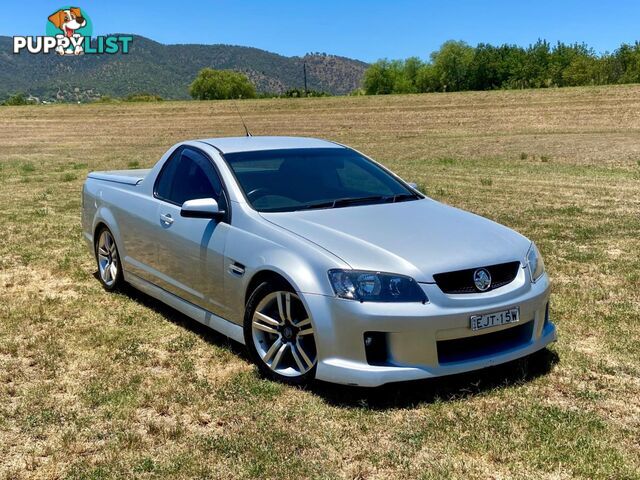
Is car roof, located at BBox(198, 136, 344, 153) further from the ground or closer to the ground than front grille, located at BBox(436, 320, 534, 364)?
further from the ground

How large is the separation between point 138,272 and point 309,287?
8.51 ft

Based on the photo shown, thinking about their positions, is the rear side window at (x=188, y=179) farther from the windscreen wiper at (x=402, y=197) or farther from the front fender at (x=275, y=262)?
the windscreen wiper at (x=402, y=197)

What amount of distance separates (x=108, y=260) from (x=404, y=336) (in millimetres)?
3961

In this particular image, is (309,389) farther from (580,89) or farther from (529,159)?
(580,89)

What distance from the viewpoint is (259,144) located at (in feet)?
19.2

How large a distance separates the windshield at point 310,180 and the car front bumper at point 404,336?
46.0 inches

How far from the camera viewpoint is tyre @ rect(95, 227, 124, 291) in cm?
674

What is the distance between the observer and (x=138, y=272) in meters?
6.21

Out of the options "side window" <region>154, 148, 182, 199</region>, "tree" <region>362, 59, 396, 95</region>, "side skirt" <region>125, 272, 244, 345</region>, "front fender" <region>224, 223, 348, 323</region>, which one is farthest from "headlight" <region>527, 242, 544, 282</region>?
"tree" <region>362, 59, 396, 95</region>

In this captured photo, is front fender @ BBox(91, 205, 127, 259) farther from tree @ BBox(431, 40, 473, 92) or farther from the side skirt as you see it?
tree @ BBox(431, 40, 473, 92)

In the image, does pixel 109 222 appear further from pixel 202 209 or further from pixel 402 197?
pixel 402 197

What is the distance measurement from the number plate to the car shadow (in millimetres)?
427

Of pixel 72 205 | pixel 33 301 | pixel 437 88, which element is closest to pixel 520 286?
pixel 33 301

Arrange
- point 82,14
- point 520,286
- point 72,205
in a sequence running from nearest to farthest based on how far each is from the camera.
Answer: point 520,286, point 72,205, point 82,14
